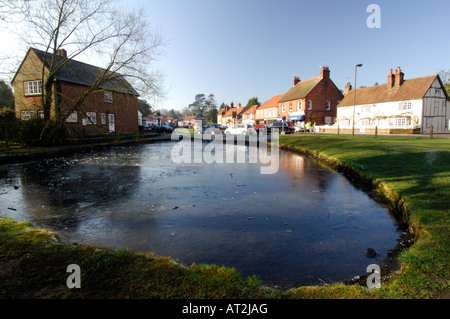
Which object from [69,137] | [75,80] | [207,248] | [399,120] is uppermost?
[75,80]

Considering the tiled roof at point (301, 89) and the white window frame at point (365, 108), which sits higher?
the tiled roof at point (301, 89)

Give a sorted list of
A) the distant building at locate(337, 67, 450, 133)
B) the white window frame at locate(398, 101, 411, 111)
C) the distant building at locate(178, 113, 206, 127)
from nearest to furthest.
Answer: the distant building at locate(337, 67, 450, 133)
the white window frame at locate(398, 101, 411, 111)
the distant building at locate(178, 113, 206, 127)

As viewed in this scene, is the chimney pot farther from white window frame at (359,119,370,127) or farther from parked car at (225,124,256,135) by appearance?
parked car at (225,124,256,135)

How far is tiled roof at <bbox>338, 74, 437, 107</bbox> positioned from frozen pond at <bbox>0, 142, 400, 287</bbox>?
3494 cm

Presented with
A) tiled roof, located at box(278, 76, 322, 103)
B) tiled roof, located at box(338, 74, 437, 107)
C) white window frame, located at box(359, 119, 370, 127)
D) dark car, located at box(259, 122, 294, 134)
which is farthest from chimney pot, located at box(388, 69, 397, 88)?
dark car, located at box(259, 122, 294, 134)

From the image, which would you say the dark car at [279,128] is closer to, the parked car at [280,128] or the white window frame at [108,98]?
the parked car at [280,128]

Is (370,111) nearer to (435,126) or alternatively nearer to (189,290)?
(435,126)

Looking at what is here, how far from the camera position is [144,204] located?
660 centimetres

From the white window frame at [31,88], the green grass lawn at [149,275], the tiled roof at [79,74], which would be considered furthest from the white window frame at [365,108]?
the white window frame at [31,88]

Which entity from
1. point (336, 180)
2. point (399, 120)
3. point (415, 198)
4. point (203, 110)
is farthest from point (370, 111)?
point (203, 110)

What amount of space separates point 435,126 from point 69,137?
45117mm

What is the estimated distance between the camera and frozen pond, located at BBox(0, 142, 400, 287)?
400 cm

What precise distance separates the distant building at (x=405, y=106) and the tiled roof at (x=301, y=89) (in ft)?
33.0

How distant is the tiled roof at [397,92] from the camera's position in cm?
3516
